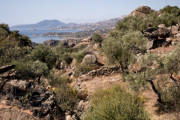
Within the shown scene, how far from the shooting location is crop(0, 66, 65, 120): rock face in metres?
8.41

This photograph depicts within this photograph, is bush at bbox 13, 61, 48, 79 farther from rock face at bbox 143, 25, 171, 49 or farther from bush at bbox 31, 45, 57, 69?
rock face at bbox 143, 25, 171, 49

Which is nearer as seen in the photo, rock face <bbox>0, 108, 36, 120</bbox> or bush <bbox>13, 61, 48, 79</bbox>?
rock face <bbox>0, 108, 36, 120</bbox>

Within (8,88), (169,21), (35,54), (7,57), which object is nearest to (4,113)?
(8,88)

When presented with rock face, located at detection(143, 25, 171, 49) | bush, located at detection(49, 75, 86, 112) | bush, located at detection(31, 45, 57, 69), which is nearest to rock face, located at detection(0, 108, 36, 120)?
bush, located at detection(49, 75, 86, 112)

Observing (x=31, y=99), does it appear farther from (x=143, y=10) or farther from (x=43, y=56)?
(x=143, y=10)

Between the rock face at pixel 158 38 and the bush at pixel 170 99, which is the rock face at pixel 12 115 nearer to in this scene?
the bush at pixel 170 99

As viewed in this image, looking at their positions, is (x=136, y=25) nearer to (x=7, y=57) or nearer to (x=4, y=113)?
(x=7, y=57)

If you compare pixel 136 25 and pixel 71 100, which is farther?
pixel 136 25

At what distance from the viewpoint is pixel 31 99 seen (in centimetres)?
937

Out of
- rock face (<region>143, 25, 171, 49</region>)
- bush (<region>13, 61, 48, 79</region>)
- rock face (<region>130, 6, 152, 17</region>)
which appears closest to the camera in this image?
bush (<region>13, 61, 48, 79</region>)

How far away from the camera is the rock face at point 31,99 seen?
27.6ft

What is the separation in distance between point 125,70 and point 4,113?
43.9 feet

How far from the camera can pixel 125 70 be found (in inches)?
696

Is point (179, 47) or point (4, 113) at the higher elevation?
point (179, 47)
